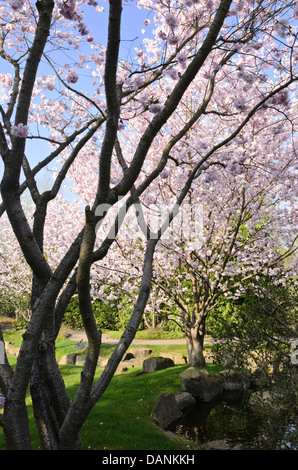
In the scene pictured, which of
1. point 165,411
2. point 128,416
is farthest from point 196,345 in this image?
point 128,416

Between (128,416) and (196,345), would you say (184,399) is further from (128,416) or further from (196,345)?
(196,345)

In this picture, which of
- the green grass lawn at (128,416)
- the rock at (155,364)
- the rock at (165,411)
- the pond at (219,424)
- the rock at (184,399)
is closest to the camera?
the green grass lawn at (128,416)

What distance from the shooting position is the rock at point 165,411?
777 centimetres

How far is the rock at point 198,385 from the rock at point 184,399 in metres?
0.17

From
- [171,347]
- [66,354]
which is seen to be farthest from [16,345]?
[171,347]

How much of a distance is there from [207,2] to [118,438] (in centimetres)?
700

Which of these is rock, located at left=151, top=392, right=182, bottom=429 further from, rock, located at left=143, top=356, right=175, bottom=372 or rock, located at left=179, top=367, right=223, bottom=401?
rock, located at left=143, top=356, right=175, bottom=372

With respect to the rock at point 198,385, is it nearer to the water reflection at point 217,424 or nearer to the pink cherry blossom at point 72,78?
the water reflection at point 217,424

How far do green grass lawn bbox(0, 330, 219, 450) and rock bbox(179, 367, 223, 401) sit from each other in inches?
13.5

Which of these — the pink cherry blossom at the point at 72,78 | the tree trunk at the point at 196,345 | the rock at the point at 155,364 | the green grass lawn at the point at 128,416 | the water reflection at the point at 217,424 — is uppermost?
the pink cherry blossom at the point at 72,78

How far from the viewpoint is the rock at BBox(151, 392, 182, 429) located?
777 cm

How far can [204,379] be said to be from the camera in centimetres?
992

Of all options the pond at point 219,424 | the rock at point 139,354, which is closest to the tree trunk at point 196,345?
the pond at point 219,424

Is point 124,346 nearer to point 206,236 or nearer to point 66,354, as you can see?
point 206,236
